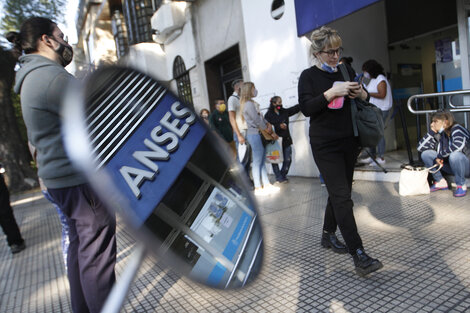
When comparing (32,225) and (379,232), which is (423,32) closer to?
(379,232)

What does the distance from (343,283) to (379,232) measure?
106cm

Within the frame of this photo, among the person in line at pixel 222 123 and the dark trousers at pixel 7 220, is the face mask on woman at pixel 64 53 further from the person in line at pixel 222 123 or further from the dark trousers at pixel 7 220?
the person in line at pixel 222 123

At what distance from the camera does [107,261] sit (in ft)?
6.13

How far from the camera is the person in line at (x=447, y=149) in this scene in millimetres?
4094

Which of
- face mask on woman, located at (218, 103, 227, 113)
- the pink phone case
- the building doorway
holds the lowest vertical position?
the pink phone case

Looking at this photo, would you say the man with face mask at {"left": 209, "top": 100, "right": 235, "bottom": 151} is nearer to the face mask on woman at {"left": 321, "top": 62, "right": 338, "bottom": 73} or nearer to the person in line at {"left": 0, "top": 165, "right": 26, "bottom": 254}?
the person in line at {"left": 0, "top": 165, "right": 26, "bottom": 254}

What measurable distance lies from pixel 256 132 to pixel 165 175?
4572 millimetres

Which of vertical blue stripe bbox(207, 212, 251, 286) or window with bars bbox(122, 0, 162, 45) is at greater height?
window with bars bbox(122, 0, 162, 45)

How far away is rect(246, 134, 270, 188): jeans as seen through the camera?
18.1ft

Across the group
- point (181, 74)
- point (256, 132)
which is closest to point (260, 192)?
point (256, 132)

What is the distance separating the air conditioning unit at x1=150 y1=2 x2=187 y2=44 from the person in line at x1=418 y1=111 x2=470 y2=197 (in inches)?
294

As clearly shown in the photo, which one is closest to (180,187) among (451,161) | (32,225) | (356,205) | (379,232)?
(379,232)

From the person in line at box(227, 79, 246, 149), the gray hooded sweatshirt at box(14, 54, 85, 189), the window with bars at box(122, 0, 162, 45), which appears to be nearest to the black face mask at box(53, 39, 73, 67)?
the gray hooded sweatshirt at box(14, 54, 85, 189)

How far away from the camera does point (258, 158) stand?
18.5ft
